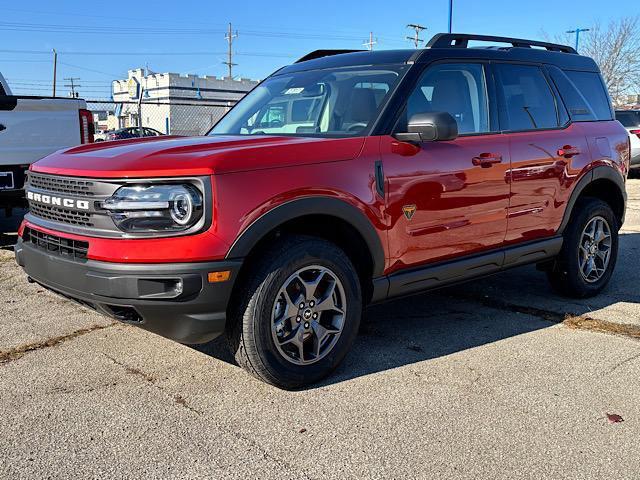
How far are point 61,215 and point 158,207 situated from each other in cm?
76

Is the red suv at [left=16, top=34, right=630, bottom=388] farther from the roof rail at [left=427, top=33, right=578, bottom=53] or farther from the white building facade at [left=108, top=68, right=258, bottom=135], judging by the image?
the white building facade at [left=108, top=68, right=258, bottom=135]

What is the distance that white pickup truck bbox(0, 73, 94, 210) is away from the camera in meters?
6.54

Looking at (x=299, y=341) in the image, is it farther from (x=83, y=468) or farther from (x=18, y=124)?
(x=18, y=124)

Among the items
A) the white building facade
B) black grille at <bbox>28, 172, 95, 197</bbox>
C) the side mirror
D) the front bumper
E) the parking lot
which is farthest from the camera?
the white building facade

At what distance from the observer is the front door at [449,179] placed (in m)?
3.76

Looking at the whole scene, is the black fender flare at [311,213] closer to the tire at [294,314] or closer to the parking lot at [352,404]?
the tire at [294,314]

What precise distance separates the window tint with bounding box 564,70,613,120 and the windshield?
81.2 inches

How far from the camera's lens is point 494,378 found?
3.65m

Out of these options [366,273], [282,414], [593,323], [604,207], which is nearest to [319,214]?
[366,273]

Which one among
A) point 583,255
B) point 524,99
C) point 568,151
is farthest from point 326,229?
point 583,255

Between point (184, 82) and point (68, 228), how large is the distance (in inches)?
2289

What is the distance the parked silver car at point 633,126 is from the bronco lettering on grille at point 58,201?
14.9m

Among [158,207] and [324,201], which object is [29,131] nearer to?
[158,207]

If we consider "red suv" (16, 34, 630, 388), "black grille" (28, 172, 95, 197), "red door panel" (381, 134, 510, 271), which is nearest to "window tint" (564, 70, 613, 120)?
"red suv" (16, 34, 630, 388)
